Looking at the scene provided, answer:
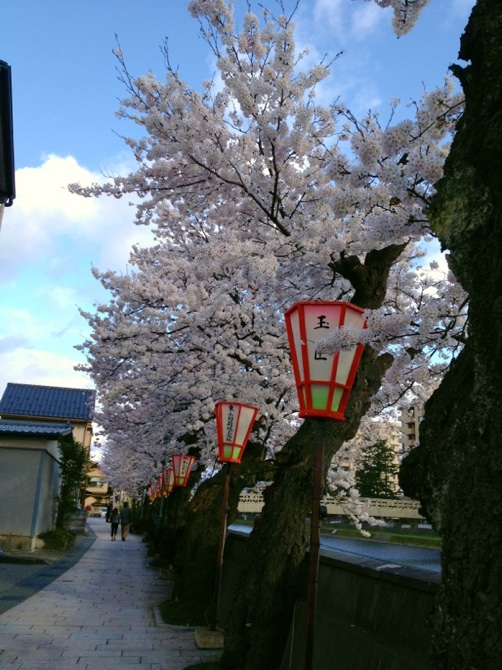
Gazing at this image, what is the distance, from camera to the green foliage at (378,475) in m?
61.2

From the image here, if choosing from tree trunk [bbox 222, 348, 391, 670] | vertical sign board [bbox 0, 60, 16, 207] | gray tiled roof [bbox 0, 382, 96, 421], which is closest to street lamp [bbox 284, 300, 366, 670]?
tree trunk [bbox 222, 348, 391, 670]

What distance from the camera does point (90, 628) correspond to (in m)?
9.10

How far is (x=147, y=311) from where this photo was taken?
44.3ft

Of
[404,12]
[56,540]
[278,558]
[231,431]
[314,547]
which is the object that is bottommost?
[56,540]

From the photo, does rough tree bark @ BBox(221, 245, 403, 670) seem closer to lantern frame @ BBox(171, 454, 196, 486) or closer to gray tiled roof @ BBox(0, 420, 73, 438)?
lantern frame @ BBox(171, 454, 196, 486)

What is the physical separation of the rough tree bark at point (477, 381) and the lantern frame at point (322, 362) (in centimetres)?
165

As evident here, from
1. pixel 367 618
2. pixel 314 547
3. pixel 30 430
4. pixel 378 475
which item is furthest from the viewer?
pixel 378 475

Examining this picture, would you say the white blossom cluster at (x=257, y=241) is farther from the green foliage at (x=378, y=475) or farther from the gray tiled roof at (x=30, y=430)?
the green foliage at (x=378, y=475)

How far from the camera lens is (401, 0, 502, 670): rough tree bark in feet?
6.88

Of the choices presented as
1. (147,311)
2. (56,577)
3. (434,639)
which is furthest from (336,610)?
(56,577)

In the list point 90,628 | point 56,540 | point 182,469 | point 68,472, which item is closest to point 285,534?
point 90,628

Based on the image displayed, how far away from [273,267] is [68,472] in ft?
59.4

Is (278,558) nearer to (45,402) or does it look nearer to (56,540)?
(56,540)

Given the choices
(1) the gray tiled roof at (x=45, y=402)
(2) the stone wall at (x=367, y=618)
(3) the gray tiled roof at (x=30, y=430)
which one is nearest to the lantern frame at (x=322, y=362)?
(2) the stone wall at (x=367, y=618)
